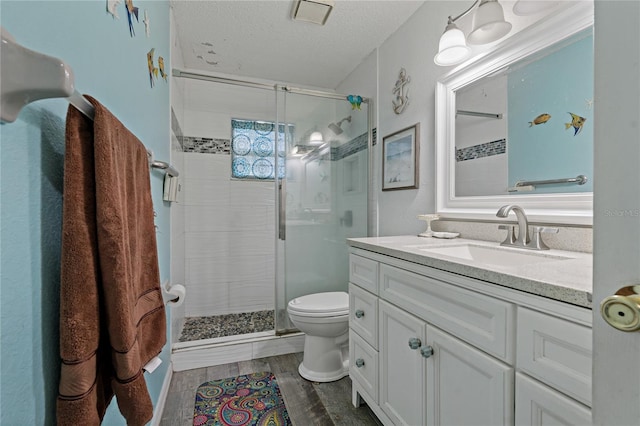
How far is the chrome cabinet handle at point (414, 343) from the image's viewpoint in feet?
3.29

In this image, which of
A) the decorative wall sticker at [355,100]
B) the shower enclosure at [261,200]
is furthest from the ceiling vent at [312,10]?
the decorative wall sticker at [355,100]

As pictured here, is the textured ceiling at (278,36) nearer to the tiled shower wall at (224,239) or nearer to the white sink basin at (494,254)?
the tiled shower wall at (224,239)

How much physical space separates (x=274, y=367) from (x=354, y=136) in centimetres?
182

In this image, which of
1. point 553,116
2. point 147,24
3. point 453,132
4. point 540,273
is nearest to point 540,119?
point 553,116

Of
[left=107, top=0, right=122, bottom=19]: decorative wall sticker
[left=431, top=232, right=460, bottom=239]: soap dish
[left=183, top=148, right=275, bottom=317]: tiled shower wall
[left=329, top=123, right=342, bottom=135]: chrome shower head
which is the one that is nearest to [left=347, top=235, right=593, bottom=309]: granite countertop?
[left=431, top=232, right=460, bottom=239]: soap dish

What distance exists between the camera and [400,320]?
111 cm

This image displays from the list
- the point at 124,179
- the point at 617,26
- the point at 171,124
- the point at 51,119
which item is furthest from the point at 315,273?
the point at 617,26

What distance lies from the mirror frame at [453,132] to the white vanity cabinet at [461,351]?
0.60 m

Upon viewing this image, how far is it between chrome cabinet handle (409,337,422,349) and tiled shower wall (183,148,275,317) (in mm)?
1978

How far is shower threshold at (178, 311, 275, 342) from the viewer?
223cm

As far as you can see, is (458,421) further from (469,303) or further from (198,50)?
(198,50)

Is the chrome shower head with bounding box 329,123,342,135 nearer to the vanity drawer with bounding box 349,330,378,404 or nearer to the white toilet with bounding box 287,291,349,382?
the white toilet with bounding box 287,291,349,382

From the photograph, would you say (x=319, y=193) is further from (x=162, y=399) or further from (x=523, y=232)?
(x=162, y=399)

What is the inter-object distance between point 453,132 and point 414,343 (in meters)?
1.16
